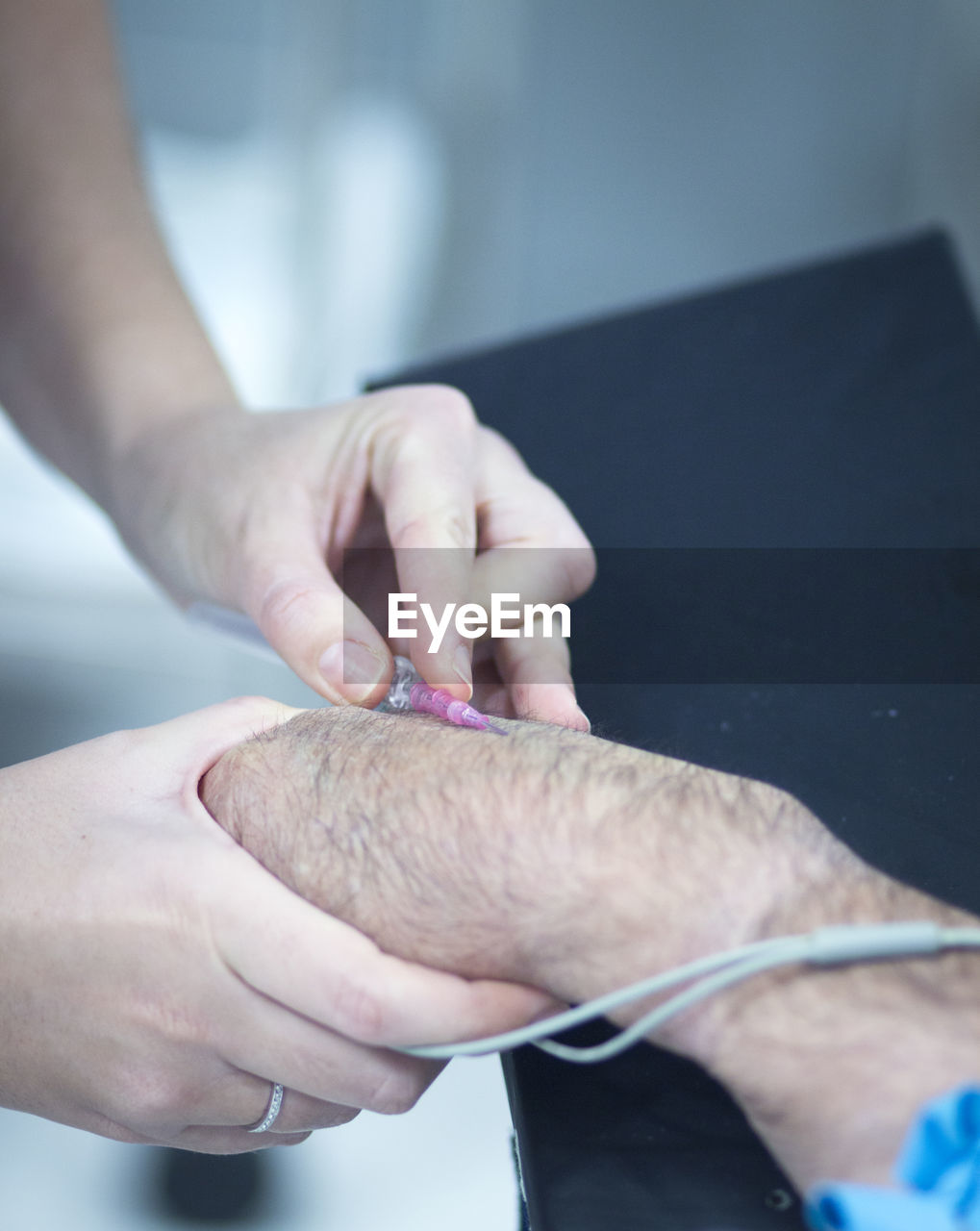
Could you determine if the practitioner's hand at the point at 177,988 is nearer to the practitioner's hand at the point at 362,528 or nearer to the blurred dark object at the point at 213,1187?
the practitioner's hand at the point at 362,528

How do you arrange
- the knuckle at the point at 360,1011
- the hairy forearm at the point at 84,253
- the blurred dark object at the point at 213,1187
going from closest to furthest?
1. the knuckle at the point at 360,1011
2. the hairy forearm at the point at 84,253
3. the blurred dark object at the point at 213,1187

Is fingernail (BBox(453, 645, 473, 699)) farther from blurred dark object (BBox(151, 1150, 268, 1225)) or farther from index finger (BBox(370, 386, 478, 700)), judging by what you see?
blurred dark object (BBox(151, 1150, 268, 1225))

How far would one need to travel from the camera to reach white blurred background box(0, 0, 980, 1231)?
2.35 meters

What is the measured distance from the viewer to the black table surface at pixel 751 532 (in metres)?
0.54

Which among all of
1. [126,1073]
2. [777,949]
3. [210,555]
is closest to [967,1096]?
[777,949]

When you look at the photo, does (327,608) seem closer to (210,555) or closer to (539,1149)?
(210,555)

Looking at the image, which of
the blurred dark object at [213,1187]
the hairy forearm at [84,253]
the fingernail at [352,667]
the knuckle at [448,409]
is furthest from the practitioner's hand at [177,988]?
the blurred dark object at [213,1187]

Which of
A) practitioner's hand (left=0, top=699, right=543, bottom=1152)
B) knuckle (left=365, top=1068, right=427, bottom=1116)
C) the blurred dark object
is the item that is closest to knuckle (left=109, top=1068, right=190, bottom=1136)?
practitioner's hand (left=0, top=699, right=543, bottom=1152)

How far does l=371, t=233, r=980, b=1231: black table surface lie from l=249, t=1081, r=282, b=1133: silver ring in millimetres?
146

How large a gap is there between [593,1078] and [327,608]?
38 cm

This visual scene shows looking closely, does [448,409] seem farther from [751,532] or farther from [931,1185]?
[931,1185]

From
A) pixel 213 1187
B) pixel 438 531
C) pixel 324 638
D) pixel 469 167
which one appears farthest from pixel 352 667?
pixel 469 167

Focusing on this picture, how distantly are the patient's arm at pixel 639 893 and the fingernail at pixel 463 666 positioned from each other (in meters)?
0.08

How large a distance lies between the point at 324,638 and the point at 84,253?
0.69 meters
